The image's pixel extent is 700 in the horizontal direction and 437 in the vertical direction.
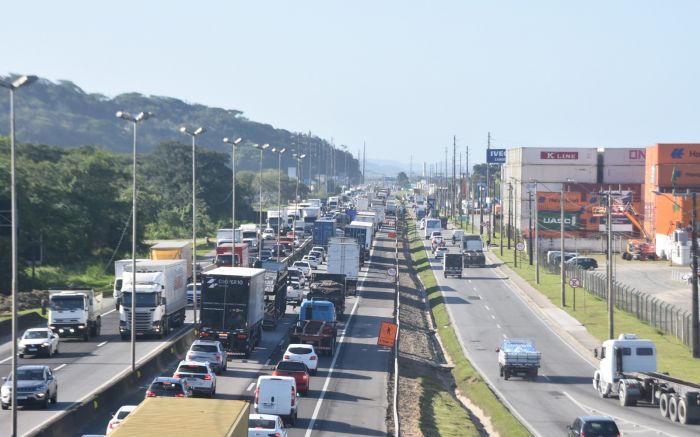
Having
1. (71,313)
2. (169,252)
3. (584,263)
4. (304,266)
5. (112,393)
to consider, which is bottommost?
(112,393)

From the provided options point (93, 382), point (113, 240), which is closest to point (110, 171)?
point (113, 240)

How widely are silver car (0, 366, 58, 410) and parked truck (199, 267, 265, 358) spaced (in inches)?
528

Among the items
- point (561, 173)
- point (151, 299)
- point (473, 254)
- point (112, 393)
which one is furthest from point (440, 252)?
point (112, 393)

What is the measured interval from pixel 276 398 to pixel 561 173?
130 m

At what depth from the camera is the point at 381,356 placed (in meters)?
57.0

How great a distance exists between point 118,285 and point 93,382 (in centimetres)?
2383

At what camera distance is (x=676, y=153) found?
446ft

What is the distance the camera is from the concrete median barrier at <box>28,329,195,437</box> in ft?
109

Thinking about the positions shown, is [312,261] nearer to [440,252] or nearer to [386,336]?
[440,252]

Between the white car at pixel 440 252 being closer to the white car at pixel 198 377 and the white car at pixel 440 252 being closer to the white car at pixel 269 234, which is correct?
the white car at pixel 269 234

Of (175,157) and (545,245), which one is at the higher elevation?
(175,157)

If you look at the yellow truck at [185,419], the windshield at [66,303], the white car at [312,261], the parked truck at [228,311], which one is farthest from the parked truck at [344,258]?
the yellow truck at [185,419]

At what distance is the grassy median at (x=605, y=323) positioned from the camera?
55219 millimetres

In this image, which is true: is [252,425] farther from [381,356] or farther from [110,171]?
[110,171]
